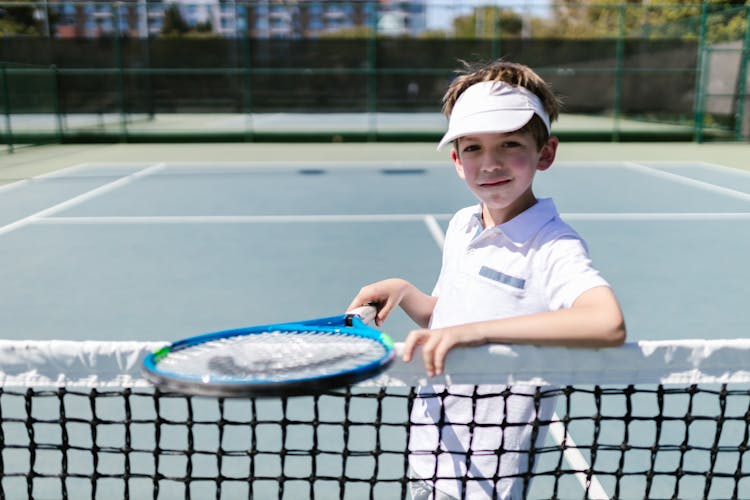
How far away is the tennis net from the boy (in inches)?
1.6

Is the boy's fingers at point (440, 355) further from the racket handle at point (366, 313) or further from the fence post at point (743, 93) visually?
the fence post at point (743, 93)

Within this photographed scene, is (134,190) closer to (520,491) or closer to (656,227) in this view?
(656,227)

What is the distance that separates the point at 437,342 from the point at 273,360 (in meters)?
0.29

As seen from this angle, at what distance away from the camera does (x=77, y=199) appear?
860cm

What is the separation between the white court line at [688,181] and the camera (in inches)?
344

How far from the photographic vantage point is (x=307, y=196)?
888 cm

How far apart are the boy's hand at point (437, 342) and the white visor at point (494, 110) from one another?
16.3 inches

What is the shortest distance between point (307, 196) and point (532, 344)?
771 cm

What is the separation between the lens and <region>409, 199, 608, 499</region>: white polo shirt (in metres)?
1.46

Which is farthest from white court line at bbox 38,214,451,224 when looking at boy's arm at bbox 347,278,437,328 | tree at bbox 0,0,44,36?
tree at bbox 0,0,44,36

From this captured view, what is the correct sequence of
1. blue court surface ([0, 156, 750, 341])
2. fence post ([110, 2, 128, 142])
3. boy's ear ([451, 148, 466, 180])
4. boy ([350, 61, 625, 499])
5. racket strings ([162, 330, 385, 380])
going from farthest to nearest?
fence post ([110, 2, 128, 142]) → blue court surface ([0, 156, 750, 341]) → boy's ear ([451, 148, 466, 180]) → boy ([350, 61, 625, 499]) → racket strings ([162, 330, 385, 380])

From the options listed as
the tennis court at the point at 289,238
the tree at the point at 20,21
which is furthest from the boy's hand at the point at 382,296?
the tree at the point at 20,21

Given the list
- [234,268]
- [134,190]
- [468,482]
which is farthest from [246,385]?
[134,190]

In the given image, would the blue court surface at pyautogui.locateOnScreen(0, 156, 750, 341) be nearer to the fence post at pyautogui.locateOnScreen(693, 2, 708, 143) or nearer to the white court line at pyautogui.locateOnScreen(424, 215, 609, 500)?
the white court line at pyautogui.locateOnScreen(424, 215, 609, 500)
